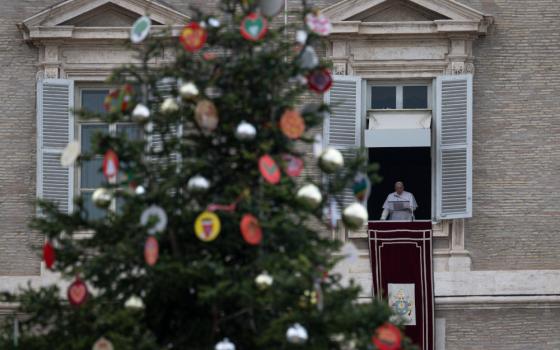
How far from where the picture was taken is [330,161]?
21.0 metres

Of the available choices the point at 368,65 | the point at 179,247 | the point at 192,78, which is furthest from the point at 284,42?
the point at 368,65

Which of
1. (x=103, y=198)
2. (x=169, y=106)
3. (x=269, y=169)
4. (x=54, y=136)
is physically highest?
(x=169, y=106)

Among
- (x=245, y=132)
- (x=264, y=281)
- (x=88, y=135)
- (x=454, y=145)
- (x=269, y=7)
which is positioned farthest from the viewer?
(x=88, y=135)

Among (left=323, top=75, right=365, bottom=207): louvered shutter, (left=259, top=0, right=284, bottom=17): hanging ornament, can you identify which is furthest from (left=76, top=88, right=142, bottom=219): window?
(left=259, top=0, right=284, bottom=17): hanging ornament

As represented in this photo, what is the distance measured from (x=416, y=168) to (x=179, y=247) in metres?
10.1

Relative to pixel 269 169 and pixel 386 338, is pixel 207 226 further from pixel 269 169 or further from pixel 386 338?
pixel 386 338

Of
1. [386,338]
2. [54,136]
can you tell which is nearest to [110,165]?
[386,338]

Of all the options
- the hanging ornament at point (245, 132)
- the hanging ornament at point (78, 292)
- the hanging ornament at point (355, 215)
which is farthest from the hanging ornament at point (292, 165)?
the hanging ornament at point (78, 292)

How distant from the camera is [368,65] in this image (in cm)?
2989

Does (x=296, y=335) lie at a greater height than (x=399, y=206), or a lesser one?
lesser

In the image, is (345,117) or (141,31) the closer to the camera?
(141,31)

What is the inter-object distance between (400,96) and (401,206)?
1551 millimetres

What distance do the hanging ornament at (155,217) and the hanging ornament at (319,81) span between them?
203 centimetres

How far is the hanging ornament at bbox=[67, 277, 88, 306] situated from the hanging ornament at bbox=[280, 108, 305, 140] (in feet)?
8.32
